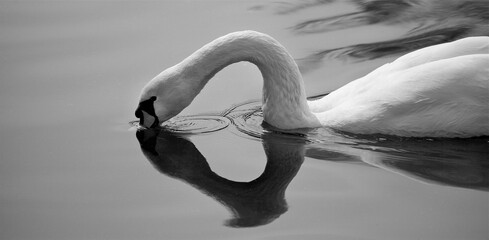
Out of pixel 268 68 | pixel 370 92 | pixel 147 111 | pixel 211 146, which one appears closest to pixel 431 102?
pixel 370 92

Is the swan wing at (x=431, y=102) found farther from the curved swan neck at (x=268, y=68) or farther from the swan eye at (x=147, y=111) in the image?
the swan eye at (x=147, y=111)

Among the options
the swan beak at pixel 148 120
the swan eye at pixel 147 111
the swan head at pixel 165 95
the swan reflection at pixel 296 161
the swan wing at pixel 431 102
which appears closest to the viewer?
the swan reflection at pixel 296 161

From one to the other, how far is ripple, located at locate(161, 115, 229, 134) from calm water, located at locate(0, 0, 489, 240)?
3 centimetres

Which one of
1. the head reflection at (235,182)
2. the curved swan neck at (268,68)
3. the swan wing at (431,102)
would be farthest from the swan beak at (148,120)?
the swan wing at (431,102)

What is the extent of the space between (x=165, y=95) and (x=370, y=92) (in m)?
2.04

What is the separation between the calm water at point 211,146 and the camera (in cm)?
783

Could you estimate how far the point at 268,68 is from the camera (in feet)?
31.5

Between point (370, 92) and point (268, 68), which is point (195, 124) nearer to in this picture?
point (268, 68)

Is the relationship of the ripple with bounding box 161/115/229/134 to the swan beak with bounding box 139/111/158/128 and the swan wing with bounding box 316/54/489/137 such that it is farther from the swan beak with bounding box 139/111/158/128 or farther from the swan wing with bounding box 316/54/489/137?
the swan wing with bounding box 316/54/489/137

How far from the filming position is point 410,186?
26.7ft

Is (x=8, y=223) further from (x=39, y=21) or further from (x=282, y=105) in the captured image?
(x=39, y=21)

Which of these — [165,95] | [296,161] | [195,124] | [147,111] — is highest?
[165,95]

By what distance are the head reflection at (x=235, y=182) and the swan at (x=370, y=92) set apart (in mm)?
269

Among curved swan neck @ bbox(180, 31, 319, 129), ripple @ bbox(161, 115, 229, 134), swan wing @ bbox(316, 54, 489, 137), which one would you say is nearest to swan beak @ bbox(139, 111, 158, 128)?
ripple @ bbox(161, 115, 229, 134)
